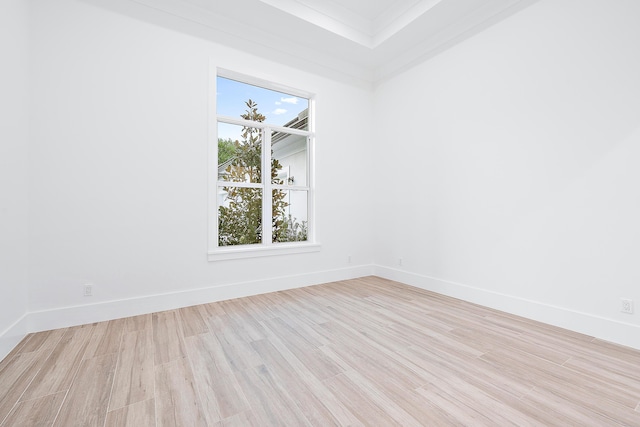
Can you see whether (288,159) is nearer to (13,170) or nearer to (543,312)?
(13,170)

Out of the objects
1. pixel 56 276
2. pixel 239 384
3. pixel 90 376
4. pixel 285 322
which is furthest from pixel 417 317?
pixel 56 276

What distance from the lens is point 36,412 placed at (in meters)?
1.49

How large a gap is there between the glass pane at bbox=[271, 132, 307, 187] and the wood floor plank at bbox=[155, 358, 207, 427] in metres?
2.60

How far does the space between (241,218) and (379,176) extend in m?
2.33

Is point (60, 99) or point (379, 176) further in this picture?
point (379, 176)

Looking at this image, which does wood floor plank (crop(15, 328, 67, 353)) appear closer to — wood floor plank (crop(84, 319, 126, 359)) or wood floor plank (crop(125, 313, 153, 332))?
wood floor plank (crop(84, 319, 126, 359))

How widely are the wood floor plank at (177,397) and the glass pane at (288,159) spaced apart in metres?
2.60

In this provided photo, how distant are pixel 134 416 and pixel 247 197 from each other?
105 inches

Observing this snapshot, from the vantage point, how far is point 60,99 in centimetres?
263

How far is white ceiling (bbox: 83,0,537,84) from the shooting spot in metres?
3.14

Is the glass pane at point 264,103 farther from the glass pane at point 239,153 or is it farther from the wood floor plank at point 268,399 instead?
the wood floor plank at point 268,399

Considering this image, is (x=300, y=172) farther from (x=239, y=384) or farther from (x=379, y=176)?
(x=239, y=384)

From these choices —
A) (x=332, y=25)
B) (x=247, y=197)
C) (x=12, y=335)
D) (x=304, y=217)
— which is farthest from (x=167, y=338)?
(x=332, y=25)

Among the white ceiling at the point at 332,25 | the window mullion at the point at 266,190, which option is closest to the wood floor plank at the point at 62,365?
the window mullion at the point at 266,190
